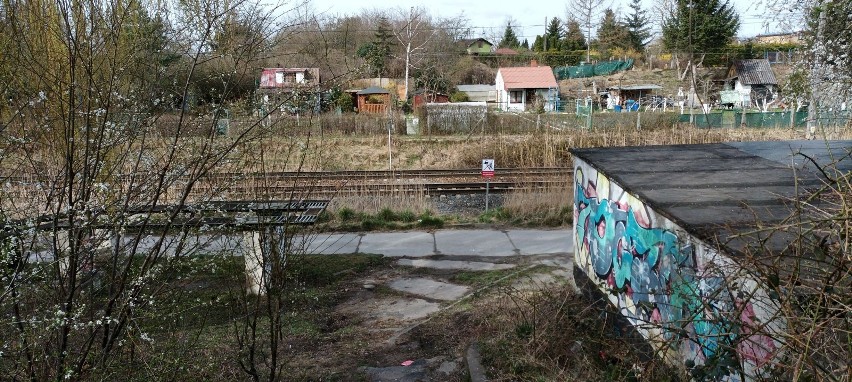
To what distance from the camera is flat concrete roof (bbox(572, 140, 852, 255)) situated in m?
4.91

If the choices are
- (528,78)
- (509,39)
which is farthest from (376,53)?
(509,39)

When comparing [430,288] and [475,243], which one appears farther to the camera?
[475,243]

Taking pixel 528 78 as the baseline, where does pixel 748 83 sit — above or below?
below

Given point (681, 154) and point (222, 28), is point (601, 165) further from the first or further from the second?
point (222, 28)

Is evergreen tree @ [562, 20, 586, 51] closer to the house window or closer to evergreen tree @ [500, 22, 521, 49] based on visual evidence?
evergreen tree @ [500, 22, 521, 49]

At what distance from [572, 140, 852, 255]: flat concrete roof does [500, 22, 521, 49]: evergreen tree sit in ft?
221

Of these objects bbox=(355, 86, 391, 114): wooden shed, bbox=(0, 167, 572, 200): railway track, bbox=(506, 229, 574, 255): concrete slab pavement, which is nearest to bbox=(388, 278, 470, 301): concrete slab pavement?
bbox=(506, 229, 574, 255): concrete slab pavement

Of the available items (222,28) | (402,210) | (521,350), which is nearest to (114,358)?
(222,28)

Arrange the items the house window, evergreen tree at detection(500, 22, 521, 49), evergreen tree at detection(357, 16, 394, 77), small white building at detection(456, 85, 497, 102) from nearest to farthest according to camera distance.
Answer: evergreen tree at detection(357, 16, 394, 77) < the house window < small white building at detection(456, 85, 497, 102) < evergreen tree at detection(500, 22, 521, 49)

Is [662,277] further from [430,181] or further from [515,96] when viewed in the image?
[515,96]

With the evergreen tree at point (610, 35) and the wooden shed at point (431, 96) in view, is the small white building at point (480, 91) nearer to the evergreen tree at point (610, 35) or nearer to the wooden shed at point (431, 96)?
the wooden shed at point (431, 96)

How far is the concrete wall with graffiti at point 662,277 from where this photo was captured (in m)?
4.01

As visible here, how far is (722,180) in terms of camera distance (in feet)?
23.2

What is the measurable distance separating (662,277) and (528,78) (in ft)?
144
